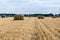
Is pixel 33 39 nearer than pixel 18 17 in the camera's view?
Yes

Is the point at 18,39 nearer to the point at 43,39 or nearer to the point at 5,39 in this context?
the point at 5,39

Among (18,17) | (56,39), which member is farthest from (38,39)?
(18,17)

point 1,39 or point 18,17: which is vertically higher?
point 1,39

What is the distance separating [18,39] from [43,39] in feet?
4.09

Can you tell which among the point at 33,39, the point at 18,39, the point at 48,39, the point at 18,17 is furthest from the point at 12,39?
the point at 18,17

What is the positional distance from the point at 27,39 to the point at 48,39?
1.05m

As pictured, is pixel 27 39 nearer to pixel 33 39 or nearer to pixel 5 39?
pixel 33 39

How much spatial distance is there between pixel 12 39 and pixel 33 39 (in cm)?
105

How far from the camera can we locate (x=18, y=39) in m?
9.56

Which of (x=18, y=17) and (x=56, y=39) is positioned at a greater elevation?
(x=56, y=39)

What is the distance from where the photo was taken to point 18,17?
129 ft

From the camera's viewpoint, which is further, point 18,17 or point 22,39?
point 18,17

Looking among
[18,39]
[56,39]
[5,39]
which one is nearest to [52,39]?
[56,39]

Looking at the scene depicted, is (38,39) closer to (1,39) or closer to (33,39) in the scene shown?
(33,39)
